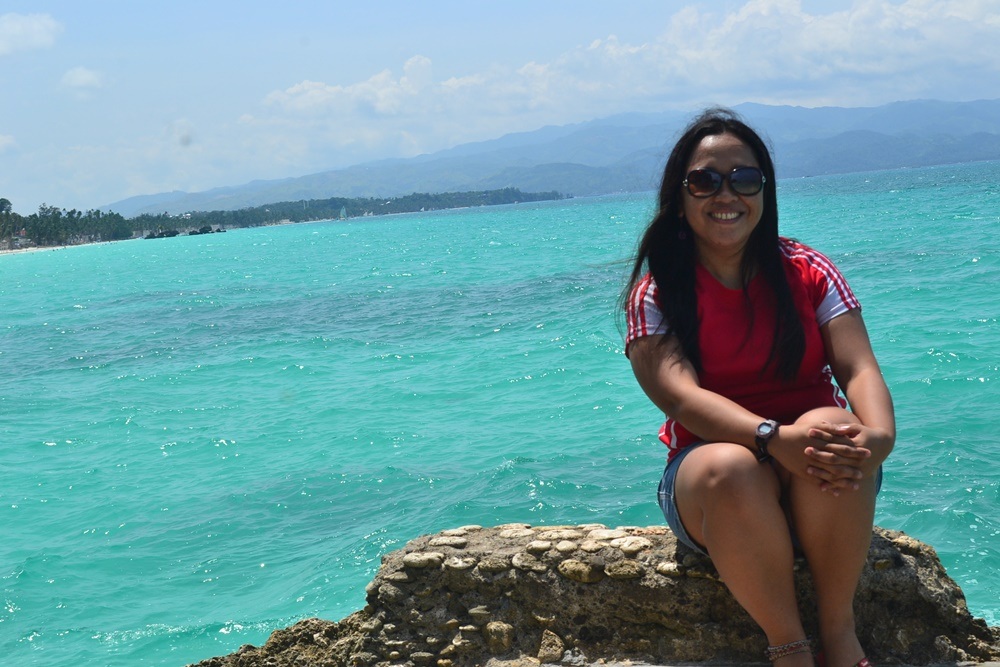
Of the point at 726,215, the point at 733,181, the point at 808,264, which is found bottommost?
the point at 808,264

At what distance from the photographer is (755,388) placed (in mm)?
3289

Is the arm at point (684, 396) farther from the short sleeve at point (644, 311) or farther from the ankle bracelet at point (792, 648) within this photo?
the ankle bracelet at point (792, 648)

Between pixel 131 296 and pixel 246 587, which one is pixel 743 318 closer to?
pixel 246 587

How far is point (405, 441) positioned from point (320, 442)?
1109 millimetres

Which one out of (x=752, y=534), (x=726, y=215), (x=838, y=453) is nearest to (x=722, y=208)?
(x=726, y=215)

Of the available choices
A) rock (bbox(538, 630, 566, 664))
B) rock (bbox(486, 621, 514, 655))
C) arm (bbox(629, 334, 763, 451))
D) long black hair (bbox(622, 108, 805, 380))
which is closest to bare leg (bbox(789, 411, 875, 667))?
arm (bbox(629, 334, 763, 451))

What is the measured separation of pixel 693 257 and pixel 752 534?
100cm

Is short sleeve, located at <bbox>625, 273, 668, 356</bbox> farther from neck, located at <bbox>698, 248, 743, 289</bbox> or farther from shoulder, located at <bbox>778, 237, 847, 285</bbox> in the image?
shoulder, located at <bbox>778, 237, 847, 285</bbox>

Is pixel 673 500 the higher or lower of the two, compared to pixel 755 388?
lower

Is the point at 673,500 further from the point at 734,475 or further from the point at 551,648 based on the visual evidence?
A: the point at 551,648

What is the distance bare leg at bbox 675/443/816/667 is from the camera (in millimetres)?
2904

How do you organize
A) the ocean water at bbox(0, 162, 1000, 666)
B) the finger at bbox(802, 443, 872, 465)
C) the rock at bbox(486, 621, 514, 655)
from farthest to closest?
the ocean water at bbox(0, 162, 1000, 666)
the rock at bbox(486, 621, 514, 655)
the finger at bbox(802, 443, 872, 465)

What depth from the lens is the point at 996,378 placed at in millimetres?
11344

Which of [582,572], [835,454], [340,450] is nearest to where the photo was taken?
[835,454]
